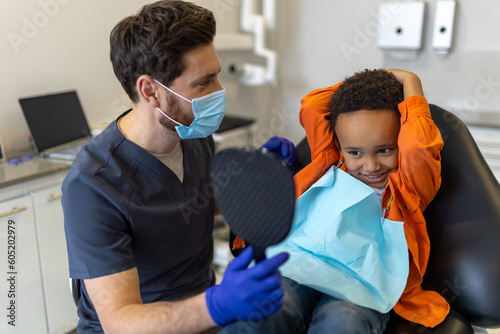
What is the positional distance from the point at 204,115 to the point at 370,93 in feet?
1.52

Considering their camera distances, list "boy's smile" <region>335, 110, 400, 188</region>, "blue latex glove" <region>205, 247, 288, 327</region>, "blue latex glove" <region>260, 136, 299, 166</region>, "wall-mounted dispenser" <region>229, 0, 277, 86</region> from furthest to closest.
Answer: "wall-mounted dispenser" <region>229, 0, 277, 86</region>
"blue latex glove" <region>260, 136, 299, 166</region>
"boy's smile" <region>335, 110, 400, 188</region>
"blue latex glove" <region>205, 247, 288, 327</region>

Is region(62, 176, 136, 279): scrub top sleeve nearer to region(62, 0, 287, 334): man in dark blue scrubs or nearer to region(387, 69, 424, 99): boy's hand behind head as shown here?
region(62, 0, 287, 334): man in dark blue scrubs

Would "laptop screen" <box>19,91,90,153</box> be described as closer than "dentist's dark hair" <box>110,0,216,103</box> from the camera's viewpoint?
No

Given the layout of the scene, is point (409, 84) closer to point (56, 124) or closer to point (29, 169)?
point (29, 169)

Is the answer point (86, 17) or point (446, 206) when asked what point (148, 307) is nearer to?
point (446, 206)

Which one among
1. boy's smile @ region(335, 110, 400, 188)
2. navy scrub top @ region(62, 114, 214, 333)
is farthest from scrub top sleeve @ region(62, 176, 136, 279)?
boy's smile @ region(335, 110, 400, 188)

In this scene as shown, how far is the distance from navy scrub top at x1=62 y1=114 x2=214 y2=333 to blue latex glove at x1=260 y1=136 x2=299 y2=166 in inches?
8.1

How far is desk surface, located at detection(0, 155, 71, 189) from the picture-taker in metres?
1.67

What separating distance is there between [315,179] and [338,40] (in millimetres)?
1880

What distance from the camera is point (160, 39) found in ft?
3.42

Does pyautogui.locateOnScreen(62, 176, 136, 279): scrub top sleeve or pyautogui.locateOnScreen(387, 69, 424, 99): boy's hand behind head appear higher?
pyautogui.locateOnScreen(387, 69, 424, 99): boy's hand behind head

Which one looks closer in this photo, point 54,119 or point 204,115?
point 204,115

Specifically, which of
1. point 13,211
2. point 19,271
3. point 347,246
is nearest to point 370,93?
point 347,246

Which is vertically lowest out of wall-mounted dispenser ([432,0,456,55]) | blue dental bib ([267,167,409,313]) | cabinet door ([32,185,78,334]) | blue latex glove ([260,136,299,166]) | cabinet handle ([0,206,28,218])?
cabinet door ([32,185,78,334])
